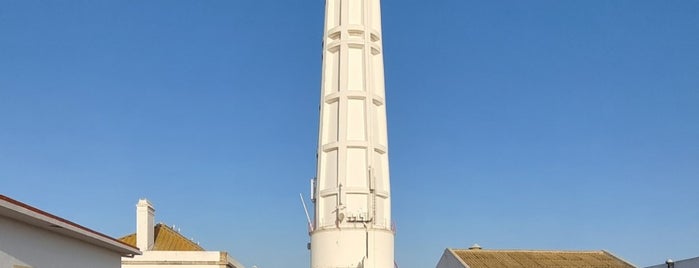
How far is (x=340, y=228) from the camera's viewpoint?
1248 inches

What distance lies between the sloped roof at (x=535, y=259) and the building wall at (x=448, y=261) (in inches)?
10.8

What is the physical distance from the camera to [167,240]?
35156 mm

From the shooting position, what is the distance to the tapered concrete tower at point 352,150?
31750 millimetres

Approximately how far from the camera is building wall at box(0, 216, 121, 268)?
42.9ft

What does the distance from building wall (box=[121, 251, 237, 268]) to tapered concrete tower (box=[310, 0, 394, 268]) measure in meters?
4.47

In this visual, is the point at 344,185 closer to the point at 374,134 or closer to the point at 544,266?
the point at 374,134

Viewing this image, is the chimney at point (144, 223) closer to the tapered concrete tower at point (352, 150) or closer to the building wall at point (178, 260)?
the building wall at point (178, 260)

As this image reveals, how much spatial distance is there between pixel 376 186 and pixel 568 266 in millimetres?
15264

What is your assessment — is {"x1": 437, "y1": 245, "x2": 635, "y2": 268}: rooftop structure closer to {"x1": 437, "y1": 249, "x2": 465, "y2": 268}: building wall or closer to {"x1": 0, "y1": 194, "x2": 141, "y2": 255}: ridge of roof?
{"x1": 437, "y1": 249, "x2": 465, "y2": 268}: building wall

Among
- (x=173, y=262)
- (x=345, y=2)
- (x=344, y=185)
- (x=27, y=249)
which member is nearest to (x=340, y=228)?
(x=344, y=185)

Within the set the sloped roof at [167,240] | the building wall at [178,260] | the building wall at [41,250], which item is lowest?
the building wall at [41,250]

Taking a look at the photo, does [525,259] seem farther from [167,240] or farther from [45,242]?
[45,242]

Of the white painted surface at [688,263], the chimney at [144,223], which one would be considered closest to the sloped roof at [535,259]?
the white painted surface at [688,263]

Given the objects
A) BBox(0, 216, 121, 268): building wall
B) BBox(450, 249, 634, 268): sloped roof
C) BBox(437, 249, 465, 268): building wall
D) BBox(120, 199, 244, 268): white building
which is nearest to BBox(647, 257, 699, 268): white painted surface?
BBox(450, 249, 634, 268): sloped roof
